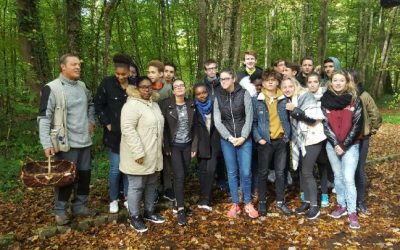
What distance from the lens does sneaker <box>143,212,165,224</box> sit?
5535mm

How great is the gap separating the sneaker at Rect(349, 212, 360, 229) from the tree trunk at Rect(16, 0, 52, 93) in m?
8.30

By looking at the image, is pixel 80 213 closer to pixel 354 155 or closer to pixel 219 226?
pixel 219 226

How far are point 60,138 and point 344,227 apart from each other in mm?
4426

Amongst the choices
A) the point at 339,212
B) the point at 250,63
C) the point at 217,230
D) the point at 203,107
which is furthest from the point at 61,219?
the point at 339,212

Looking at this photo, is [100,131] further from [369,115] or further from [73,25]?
[369,115]

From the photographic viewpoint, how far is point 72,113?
4.99 m

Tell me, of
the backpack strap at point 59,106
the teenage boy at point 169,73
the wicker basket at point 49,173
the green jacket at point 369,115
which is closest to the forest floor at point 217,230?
the wicker basket at point 49,173

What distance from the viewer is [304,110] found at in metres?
5.62

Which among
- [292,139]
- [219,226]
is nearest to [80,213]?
[219,226]

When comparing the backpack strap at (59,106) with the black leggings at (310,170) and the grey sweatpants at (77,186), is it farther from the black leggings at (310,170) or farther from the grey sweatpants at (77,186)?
the black leggings at (310,170)

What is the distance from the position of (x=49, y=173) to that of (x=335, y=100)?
426 centimetres

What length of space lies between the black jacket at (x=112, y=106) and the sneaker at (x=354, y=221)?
3.77 metres

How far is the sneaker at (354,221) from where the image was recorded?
532cm

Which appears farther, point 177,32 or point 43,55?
point 177,32
